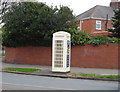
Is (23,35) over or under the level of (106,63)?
over

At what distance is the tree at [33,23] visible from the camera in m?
23.8

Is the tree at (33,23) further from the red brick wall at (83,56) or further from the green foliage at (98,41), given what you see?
the green foliage at (98,41)

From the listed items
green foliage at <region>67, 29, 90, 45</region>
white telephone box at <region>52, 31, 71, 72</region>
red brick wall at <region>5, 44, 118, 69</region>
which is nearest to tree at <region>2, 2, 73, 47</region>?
red brick wall at <region>5, 44, 118, 69</region>

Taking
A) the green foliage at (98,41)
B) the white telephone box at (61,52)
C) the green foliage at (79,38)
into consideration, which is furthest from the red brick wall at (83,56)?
the white telephone box at (61,52)

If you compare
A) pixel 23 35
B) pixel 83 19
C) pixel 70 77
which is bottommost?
pixel 70 77

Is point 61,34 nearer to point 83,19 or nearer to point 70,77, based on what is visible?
point 70,77

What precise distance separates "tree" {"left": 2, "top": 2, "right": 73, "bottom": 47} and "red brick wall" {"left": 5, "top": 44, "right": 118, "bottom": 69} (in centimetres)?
83

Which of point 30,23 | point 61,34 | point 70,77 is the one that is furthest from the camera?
point 30,23

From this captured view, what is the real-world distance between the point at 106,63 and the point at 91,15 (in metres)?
19.0

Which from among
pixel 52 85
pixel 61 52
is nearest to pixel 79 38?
pixel 61 52

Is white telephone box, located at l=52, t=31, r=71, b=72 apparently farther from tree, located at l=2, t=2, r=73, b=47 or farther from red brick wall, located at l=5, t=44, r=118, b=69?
tree, located at l=2, t=2, r=73, b=47

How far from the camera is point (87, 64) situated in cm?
2245

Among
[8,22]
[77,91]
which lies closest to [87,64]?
[8,22]

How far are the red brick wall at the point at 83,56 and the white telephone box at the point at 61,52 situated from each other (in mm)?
4777
